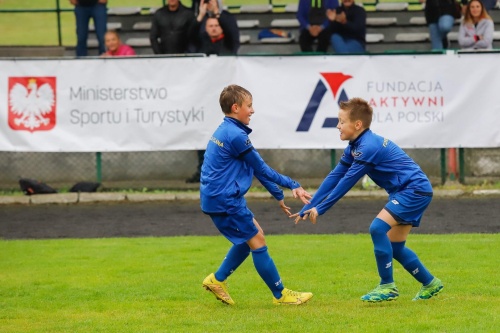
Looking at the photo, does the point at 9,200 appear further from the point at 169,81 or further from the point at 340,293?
the point at 340,293

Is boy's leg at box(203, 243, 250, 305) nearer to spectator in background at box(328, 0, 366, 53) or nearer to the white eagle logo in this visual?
the white eagle logo

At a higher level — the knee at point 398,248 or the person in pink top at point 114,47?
the person in pink top at point 114,47

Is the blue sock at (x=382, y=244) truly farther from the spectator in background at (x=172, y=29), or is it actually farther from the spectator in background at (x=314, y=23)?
the spectator in background at (x=314, y=23)

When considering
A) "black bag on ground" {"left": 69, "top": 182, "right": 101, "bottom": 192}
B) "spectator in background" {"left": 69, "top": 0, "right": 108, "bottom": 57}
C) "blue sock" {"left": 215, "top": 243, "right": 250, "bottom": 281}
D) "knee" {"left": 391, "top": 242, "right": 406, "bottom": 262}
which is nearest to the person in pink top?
"spectator in background" {"left": 69, "top": 0, "right": 108, "bottom": 57}

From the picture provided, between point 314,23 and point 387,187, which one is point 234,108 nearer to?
point 387,187

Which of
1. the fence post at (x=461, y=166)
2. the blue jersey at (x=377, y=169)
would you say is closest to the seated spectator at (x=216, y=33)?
the fence post at (x=461, y=166)

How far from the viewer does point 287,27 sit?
2291cm

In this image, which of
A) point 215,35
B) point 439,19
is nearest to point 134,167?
point 215,35

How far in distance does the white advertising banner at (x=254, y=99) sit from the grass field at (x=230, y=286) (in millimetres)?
4509

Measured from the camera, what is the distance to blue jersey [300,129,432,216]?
9.16 m

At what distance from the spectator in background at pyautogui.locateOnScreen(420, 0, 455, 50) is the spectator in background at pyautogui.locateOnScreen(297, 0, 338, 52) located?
1.71 meters

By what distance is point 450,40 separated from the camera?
A: 21.6 meters

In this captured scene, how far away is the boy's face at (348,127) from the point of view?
9.20 meters

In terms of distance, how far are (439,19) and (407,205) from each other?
12296 mm
